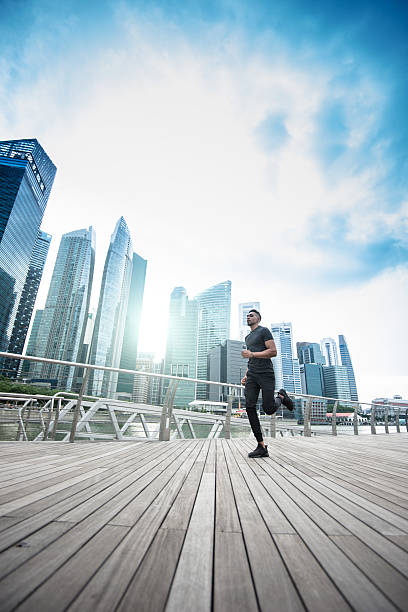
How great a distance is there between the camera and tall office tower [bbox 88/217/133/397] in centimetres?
11938

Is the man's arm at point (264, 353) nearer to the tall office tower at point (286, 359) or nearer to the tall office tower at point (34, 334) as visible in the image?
the tall office tower at point (34, 334)

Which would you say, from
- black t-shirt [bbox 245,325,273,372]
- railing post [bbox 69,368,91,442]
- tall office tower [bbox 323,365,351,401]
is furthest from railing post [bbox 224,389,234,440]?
tall office tower [bbox 323,365,351,401]

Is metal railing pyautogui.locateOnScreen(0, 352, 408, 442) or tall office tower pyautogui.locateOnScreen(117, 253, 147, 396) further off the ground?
tall office tower pyautogui.locateOnScreen(117, 253, 147, 396)

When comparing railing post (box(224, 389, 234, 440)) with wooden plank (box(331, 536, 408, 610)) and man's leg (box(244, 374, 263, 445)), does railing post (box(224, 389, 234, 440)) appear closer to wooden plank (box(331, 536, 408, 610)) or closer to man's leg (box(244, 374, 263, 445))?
man's leg (box(244, 374, 263, 445))

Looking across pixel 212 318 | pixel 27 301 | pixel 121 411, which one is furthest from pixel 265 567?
pixel 27 301

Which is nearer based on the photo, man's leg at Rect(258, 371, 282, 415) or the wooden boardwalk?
the wooden boardwalk

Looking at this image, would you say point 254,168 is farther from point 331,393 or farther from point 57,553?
point 331,393

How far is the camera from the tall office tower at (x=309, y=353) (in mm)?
178250

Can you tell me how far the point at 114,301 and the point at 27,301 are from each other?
36.7m

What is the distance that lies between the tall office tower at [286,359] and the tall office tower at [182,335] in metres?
56.6

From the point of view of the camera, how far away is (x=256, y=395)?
3242mm

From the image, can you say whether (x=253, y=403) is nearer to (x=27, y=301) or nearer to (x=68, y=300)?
(x=27, y=301)

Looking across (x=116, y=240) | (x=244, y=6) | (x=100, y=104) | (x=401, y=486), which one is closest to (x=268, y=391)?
(x=401, y=486)

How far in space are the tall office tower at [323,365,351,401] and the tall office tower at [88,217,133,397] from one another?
114 metres
